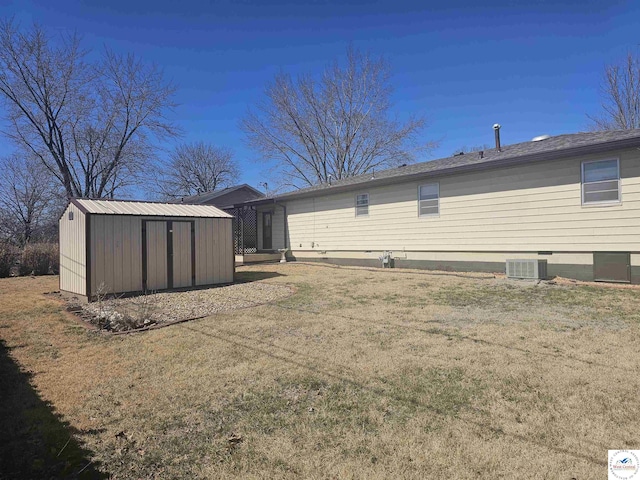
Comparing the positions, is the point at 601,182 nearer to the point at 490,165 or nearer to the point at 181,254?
the point at 490,165

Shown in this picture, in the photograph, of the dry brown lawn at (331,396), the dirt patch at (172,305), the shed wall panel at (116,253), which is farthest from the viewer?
the shed wall panel at (116,253)

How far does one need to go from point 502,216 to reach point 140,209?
9759 millimetres

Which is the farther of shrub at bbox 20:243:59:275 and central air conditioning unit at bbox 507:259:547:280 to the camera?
shrub at bbox 20:243:59:275

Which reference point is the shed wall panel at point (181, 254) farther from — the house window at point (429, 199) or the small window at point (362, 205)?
the house window at point (429, 199)

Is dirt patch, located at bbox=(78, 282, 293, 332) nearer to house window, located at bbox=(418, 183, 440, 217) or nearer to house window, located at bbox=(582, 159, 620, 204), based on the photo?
house window, located at bbox=(418, 183, 440, 217)

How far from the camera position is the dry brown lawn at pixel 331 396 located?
2332mm

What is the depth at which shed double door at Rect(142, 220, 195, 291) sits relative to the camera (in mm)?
9188

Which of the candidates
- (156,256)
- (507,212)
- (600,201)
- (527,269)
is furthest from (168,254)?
(600,201)

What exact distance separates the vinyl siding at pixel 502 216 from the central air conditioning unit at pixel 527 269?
2.86 feet

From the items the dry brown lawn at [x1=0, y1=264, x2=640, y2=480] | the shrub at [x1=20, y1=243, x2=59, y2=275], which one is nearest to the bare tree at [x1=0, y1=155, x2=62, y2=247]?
the shrub at [x1=20, y1=243, x2=59, y2=275]

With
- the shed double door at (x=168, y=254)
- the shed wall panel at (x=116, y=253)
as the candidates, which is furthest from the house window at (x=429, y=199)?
the shed wall panel at (x=116, y=253)

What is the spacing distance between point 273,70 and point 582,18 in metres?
20.3

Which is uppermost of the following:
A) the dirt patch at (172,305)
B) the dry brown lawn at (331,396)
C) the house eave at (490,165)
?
the house eave at (490,165)

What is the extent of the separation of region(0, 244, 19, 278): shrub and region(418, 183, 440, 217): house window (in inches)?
608
